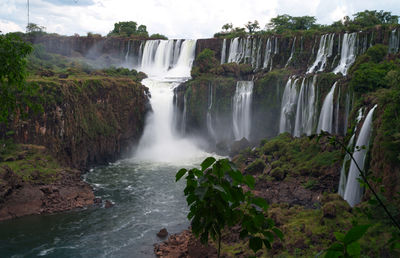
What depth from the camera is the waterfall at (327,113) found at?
25414 mm

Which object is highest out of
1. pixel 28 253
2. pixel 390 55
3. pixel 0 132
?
pixel 390 55

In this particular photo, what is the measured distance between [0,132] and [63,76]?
923cm

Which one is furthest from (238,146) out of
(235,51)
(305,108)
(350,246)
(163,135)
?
(350,246)

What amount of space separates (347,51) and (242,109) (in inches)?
471

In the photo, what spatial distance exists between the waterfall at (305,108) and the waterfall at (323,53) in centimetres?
889

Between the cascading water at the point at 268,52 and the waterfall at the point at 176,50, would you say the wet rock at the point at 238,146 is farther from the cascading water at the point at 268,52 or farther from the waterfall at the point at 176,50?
the waterfall at the point at 176,50

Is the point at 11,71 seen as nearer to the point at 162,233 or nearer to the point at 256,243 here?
the point at 256,243

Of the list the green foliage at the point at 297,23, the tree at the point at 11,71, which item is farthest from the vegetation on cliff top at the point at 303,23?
the tree at the point at 11,71

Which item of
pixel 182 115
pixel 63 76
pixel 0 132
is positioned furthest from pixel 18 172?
pixel 182 115

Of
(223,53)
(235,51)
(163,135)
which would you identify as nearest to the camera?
(163,135)

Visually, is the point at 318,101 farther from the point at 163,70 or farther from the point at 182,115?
the point at 163,70

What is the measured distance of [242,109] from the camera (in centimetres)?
3628

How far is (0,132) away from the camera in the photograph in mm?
23844

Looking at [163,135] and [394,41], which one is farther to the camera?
[163,135]
